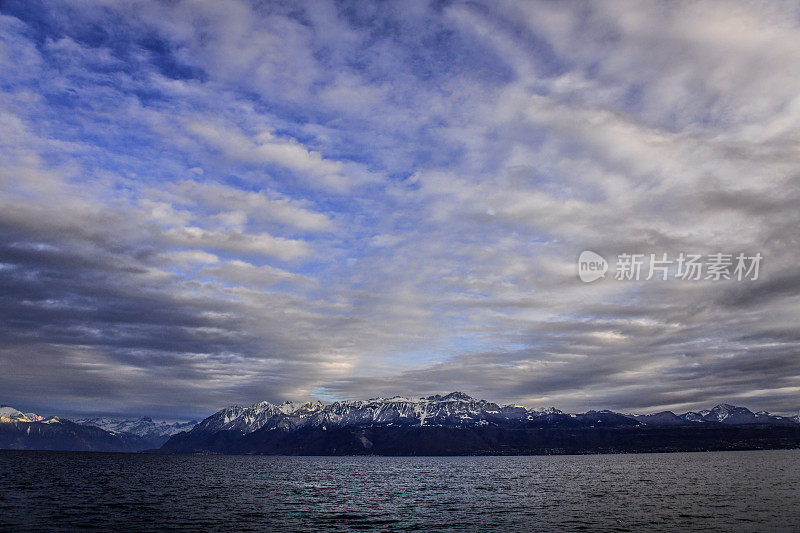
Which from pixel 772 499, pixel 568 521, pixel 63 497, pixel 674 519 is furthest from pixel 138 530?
pixel 772 499

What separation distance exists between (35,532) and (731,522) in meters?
96.9

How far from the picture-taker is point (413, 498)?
115438 millimetres

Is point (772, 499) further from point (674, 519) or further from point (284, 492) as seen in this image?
point (284, 492)

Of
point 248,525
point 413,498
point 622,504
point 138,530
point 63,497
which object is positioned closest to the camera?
point 138,530

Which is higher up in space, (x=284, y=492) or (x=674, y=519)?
(x=674, y=519)

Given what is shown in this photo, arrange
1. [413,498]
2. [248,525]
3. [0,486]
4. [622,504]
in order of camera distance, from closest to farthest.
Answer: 1. [248,525]
2. [622,504]
3. [413,498]
4. [0,486]

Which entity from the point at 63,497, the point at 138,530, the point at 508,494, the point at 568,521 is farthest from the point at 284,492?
the point at 568,521

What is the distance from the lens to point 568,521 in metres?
77.2

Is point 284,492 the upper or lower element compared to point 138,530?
lower

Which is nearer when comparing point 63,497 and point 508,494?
point 63,497

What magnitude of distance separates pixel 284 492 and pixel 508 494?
2257 inches

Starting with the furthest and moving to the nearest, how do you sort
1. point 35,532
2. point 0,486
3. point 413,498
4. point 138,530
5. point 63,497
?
point 0,486, point 413,498, point 63,497, point 138,530, point 35,532

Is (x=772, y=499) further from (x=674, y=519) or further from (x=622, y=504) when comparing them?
(x=674, y=519)

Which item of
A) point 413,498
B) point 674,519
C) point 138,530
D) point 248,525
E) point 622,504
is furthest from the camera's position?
point 413,498
